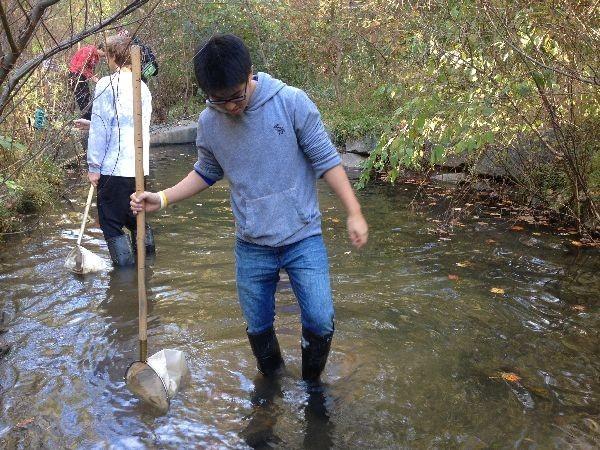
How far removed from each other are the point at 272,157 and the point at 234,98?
316 millimetres

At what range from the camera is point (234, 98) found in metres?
2.78

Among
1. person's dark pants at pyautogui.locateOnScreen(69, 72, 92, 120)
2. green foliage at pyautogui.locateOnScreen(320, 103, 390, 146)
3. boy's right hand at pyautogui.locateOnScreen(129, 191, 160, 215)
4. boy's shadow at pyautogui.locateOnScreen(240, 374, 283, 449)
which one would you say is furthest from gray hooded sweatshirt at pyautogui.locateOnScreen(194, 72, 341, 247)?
green foliage at pyautogui.locateOnScreen(320, 103, 390, 146)

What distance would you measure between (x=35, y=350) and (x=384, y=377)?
2.14 m

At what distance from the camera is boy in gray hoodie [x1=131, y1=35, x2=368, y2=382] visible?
2773 mm

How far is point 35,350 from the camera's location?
13.6ft

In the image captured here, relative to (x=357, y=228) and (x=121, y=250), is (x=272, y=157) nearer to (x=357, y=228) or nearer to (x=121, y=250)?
(x=357, y=228)

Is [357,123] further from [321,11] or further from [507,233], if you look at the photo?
[507,233]

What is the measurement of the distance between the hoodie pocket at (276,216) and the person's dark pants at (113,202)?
101 inches

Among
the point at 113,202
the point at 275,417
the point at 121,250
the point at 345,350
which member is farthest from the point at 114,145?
the point at 275,417

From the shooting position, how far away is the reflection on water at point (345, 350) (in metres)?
3.24

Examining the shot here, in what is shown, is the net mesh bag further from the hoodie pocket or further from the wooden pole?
the hoodie pocket

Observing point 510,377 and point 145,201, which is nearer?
point 145,201

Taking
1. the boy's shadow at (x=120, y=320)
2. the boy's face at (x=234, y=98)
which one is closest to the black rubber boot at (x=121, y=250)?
the boy's shadow at (x=120, y=320)

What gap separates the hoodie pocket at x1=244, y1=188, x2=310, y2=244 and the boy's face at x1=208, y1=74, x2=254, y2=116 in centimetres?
41
